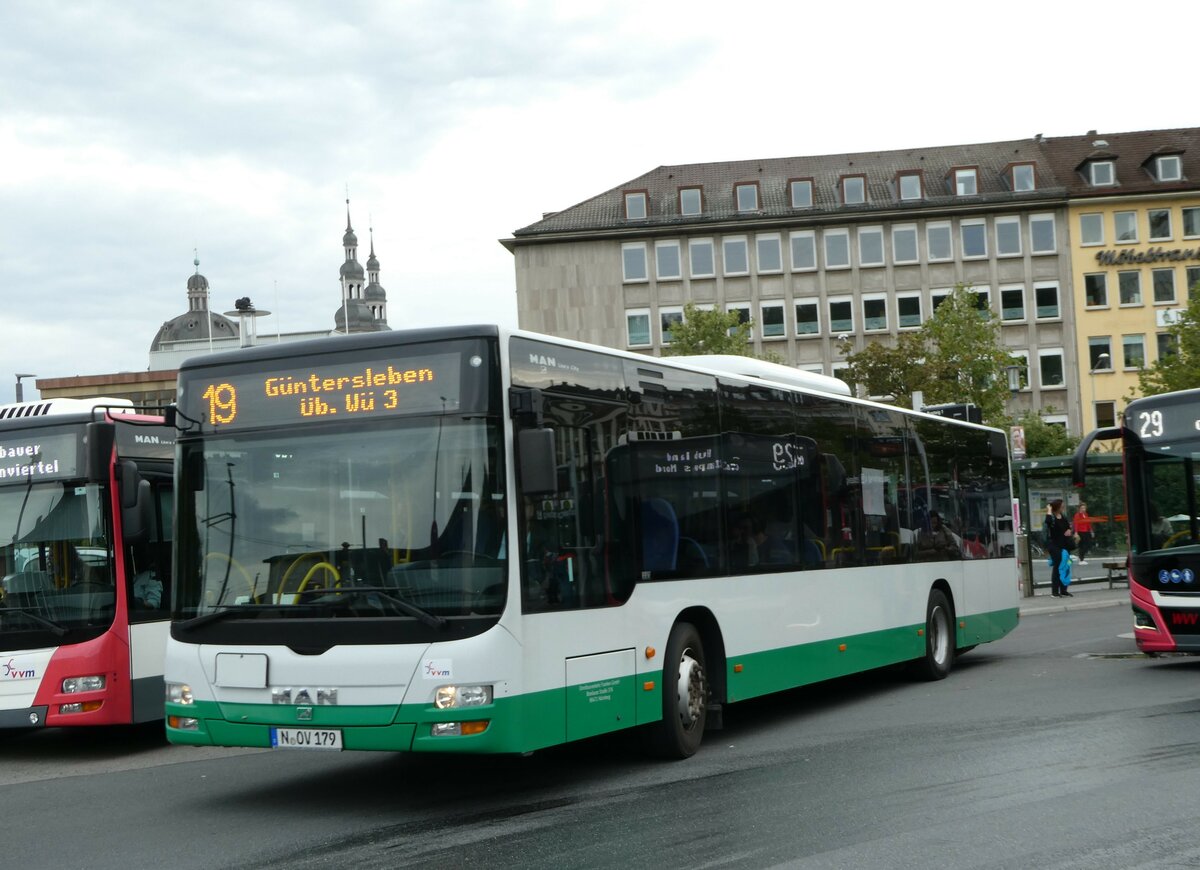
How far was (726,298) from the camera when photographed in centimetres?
7600

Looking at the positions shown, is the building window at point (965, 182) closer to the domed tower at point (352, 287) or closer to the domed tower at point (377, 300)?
the domed tower at point (352, 287)

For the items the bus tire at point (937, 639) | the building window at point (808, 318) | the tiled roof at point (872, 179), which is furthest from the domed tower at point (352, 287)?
the bus tire at point (937, 639)

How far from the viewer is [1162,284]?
74.9 metres

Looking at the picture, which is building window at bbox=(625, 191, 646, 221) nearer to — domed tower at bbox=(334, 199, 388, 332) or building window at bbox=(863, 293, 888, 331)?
building window at bbox=(863, 293, 888, 331)

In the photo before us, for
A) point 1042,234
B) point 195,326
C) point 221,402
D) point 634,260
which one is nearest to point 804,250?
point 634,260

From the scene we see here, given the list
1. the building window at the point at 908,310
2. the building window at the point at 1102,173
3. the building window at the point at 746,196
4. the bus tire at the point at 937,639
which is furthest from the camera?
the building window at the point at 746,196

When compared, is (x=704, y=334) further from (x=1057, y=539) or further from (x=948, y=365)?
(x=1057, y=539)

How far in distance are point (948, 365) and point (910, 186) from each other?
2783cm

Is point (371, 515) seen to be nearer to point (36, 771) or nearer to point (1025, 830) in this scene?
point (1025, 830)

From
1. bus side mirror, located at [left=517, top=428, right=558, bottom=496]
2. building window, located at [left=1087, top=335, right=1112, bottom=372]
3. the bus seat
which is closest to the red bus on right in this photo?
the bus seat

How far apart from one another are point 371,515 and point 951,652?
30.4 feet

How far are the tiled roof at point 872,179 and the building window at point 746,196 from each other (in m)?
0.34

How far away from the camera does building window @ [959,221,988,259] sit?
74938 millimetres

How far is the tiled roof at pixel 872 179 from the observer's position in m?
75.4
